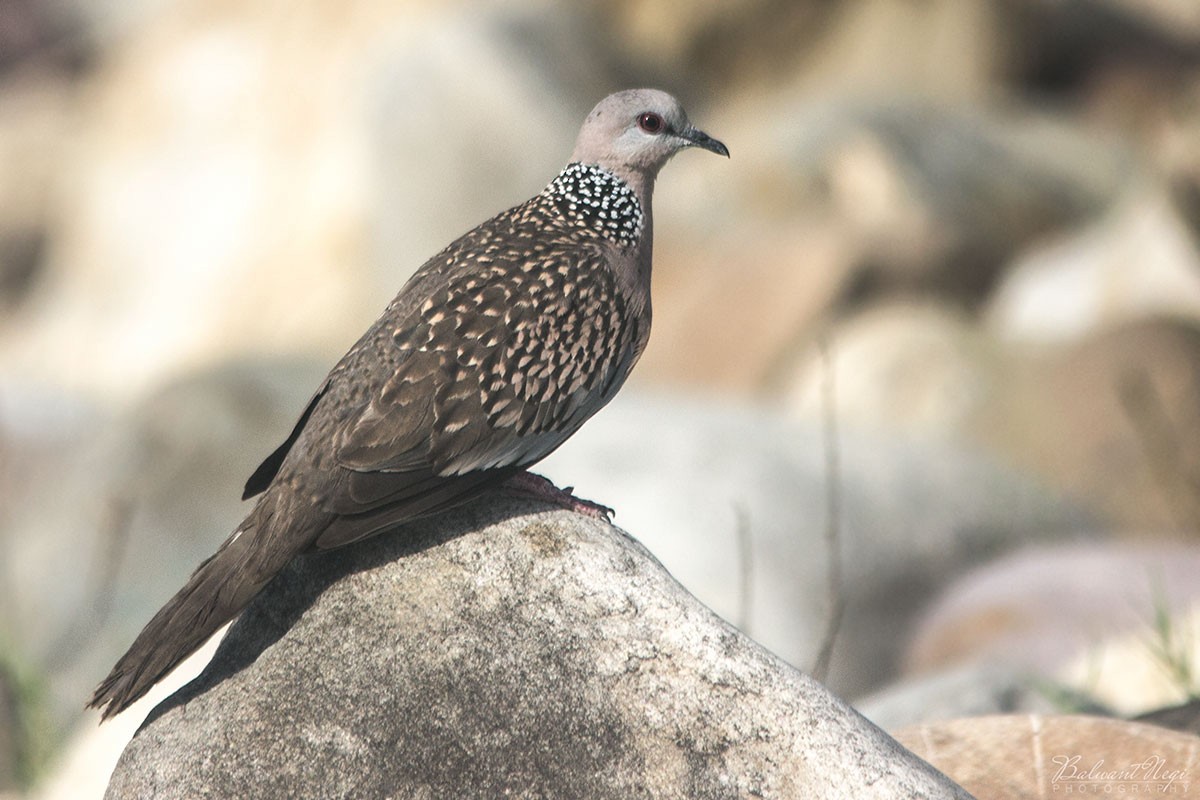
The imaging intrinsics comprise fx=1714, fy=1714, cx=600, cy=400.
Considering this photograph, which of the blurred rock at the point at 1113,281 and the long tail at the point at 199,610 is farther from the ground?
the blurred rock at the point at 1113,281

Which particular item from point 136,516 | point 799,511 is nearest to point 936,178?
point 799,511

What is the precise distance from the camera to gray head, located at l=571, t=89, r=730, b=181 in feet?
17.6

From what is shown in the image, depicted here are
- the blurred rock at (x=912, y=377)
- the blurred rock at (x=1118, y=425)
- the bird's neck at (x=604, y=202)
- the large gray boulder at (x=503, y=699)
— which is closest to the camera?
the large gray boulder at (x=503, y=699)

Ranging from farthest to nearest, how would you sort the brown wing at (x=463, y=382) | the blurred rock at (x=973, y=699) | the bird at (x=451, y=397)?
1. the blurred rock at (x=973, y=699)
2. the brown wing at (x=463, y=382)
3. the bird at (x=451, y=397)

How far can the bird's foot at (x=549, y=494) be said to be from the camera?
15.5ft

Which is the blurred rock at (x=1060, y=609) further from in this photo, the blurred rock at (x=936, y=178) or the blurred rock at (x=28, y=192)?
the blurred rock at (x=28, y=192)

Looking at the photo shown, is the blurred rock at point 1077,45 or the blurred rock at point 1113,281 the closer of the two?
the blurred rock at point 1113,281

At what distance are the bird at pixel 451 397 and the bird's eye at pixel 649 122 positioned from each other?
27cm

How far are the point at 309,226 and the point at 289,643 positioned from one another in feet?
48.4

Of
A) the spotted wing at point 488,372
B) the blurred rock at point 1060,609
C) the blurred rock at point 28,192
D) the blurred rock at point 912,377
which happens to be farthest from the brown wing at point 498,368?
the blurred rock at point 28,192

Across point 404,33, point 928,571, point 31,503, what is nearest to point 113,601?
point 31,503

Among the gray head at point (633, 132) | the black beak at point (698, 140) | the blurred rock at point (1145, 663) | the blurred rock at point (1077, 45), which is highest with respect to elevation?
the blurred rock at point (1077, 45)

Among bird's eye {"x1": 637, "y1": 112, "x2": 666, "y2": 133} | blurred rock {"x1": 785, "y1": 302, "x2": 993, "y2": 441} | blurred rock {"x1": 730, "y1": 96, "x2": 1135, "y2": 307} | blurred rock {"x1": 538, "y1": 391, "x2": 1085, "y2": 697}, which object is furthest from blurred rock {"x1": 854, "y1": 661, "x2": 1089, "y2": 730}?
blurred rock {"x1": 730, "y1": 96, "x2": 1135, "y2": 307}

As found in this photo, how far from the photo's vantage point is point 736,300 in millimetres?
13750
